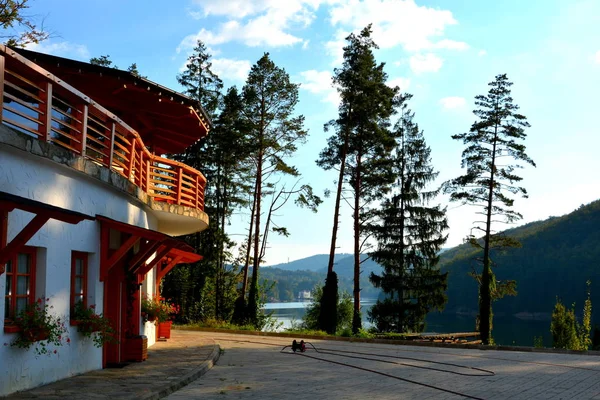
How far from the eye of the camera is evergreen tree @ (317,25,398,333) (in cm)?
3681

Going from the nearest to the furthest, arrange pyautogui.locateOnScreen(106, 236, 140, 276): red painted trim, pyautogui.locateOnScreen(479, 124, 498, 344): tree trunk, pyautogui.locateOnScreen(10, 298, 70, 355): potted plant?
1. pyautogui.locateOnScreen(10, 298, 70, 355): potted plant
2. pyautogui.locateOnScreen(106, 236, 140, 276): red painted trim
3. pyautogui.locateOnScreen(479, 124, 498, 344): tree trunk

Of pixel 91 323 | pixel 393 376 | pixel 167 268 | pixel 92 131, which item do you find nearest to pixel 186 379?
pixel 91 323

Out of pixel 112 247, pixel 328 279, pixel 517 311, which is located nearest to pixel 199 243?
pixel 328 279

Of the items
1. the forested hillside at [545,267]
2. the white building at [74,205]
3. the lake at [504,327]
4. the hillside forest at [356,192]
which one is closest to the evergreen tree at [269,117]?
the hillside forest at [356,192]

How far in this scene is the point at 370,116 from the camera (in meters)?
36.7

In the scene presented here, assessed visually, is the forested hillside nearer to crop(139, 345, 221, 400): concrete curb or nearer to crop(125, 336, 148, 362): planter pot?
crop(139, 345, 221, 400): concrete curb

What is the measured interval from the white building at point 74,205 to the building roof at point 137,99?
3 cm

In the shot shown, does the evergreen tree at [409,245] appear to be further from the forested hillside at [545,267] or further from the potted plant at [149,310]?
the forested hillside at [545,267]

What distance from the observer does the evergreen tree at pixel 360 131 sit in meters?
36.8

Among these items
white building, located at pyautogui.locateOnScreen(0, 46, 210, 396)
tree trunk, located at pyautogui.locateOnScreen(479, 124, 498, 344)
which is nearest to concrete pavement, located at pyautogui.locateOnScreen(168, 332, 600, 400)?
white building, located at pyautogui.locateOnScreen(0, 46, 210, 396)

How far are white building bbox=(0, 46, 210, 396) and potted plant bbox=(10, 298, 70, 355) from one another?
117 mm

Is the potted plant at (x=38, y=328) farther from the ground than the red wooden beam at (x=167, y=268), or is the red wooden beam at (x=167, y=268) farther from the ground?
the red wooden beam at (x=167, y=268)

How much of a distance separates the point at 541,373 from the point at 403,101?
3545cm

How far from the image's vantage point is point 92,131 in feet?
49.5
